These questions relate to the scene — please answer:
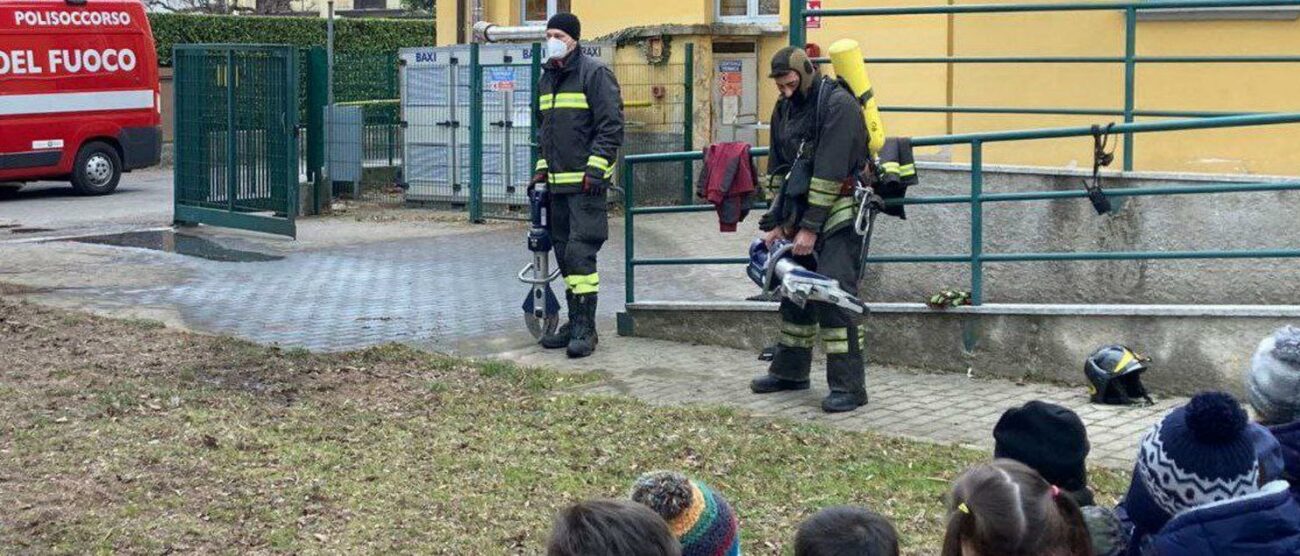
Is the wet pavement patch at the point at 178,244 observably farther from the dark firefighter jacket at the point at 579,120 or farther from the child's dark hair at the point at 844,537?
the child's dark hair at the point at 844,537

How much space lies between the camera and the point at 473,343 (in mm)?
9719

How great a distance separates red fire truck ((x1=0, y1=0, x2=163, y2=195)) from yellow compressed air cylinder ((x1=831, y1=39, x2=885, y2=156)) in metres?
14.3

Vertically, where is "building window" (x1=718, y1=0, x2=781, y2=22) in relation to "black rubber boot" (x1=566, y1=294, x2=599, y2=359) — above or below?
above

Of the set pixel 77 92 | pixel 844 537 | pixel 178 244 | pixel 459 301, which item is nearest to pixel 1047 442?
pixel 844 537

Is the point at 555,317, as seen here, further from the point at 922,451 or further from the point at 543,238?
the point at 922,451

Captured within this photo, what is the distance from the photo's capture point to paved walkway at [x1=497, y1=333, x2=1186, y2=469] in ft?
23.9

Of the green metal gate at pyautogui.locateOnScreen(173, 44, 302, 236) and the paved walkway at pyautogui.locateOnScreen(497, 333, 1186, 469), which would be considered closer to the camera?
the paved walkway at pyautogui.locateOnScreen(497, 333, 1186, 469)

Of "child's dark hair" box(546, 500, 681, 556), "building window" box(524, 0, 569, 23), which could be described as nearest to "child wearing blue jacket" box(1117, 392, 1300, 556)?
"child's dark hair" box(546, 500, 681, 556)

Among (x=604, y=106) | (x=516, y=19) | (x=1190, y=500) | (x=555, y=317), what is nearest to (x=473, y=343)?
(x=555, y=317)

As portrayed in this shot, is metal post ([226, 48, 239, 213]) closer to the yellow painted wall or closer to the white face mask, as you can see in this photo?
the yellow painted wall

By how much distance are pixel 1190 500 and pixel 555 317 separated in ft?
21.1

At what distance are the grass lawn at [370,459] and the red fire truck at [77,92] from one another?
11841 mm

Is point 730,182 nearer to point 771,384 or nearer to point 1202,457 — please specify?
point 771,384

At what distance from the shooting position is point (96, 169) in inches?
832
